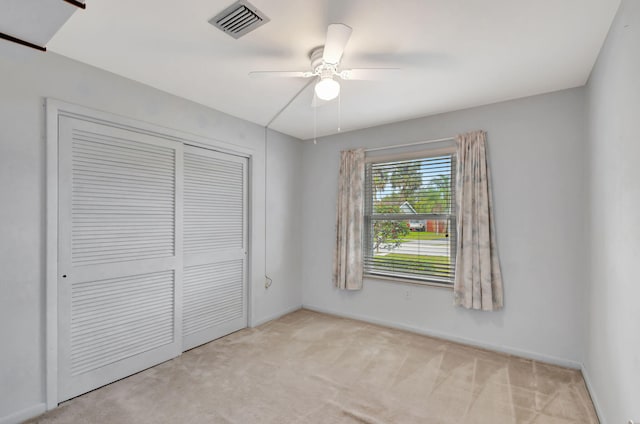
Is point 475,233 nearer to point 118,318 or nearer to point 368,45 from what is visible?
point 368,45

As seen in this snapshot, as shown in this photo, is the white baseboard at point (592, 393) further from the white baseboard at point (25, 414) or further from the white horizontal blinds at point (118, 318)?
the white baseboard at point (25, 414)

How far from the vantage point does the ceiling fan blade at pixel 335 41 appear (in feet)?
5.32

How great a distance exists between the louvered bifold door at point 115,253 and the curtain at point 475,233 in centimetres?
284

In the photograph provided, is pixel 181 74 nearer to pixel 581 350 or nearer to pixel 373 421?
pixel 373 421

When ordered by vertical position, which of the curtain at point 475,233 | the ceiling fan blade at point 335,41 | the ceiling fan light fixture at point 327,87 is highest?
the ceiling fan blade at point 335,41

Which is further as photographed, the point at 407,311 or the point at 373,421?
the point at 407,311

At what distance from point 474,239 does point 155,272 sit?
3096 millimetres

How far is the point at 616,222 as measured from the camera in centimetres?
180

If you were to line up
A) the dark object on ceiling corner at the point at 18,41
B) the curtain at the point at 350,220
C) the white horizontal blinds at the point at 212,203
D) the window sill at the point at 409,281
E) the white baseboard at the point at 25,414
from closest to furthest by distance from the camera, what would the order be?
the dark object on ceiling corner at the point at 18,41 < the white baseboard at the point at 25,414 < the white horizontal blinds at the point at 212,203 < the window sill at the point at 409,281 < the curtain at the point at 350,220

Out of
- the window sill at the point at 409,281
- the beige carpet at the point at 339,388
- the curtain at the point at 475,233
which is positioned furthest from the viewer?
the window sill at the point at 409,281

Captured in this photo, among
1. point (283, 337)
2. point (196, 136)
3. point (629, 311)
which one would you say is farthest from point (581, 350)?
point (196, 136)

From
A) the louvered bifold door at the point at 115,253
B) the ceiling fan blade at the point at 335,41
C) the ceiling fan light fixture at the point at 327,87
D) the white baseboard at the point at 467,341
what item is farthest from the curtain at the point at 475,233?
the louvered bifold door at the point at 115,253

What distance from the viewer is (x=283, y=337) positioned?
3.44 metres

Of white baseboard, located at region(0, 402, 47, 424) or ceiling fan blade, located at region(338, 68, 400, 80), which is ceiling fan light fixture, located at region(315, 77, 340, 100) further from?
white baseboard, located at region(0, 402, 47, 424)
